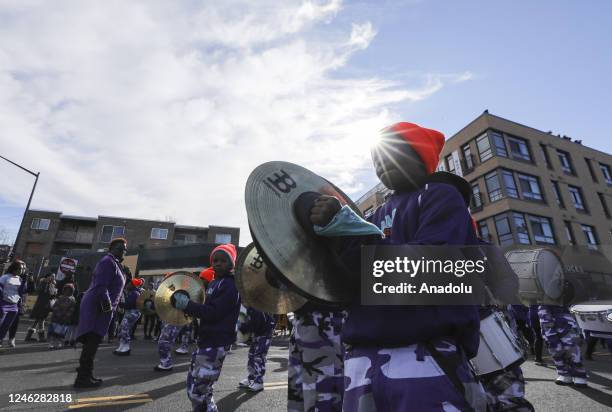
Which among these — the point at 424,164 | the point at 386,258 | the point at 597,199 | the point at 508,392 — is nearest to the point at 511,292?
the point at 508,392

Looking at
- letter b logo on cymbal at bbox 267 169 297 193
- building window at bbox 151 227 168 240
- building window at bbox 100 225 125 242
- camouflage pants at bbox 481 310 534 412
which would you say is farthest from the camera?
building window at bbox 151 227 168 240

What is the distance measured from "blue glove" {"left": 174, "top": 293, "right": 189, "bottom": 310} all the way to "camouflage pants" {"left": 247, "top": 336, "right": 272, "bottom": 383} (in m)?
2.57

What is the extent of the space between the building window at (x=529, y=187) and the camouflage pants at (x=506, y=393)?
1043 inches

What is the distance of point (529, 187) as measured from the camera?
25422mm

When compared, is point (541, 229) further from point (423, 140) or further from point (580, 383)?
point (423, 140)

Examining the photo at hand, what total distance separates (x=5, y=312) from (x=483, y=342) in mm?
10078

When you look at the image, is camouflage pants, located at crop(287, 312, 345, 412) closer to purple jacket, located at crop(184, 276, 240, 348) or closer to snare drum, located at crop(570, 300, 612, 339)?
purple jacket, located at crop(184, 276, 240, 348)

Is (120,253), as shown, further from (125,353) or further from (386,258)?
(386,258)

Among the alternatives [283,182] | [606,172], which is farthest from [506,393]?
[606,172]

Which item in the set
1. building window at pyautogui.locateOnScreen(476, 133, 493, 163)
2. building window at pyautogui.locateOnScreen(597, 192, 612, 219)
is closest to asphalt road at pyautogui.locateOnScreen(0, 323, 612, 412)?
building window at pyautogui.locateOnScreen(476, 133, 493, 163)

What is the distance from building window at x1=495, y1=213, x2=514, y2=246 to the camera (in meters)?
23.2

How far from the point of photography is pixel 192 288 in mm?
4281

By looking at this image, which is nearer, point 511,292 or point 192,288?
point 511,292

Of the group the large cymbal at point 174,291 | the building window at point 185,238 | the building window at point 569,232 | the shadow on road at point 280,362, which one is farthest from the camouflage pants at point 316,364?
the building window at point 185,238
